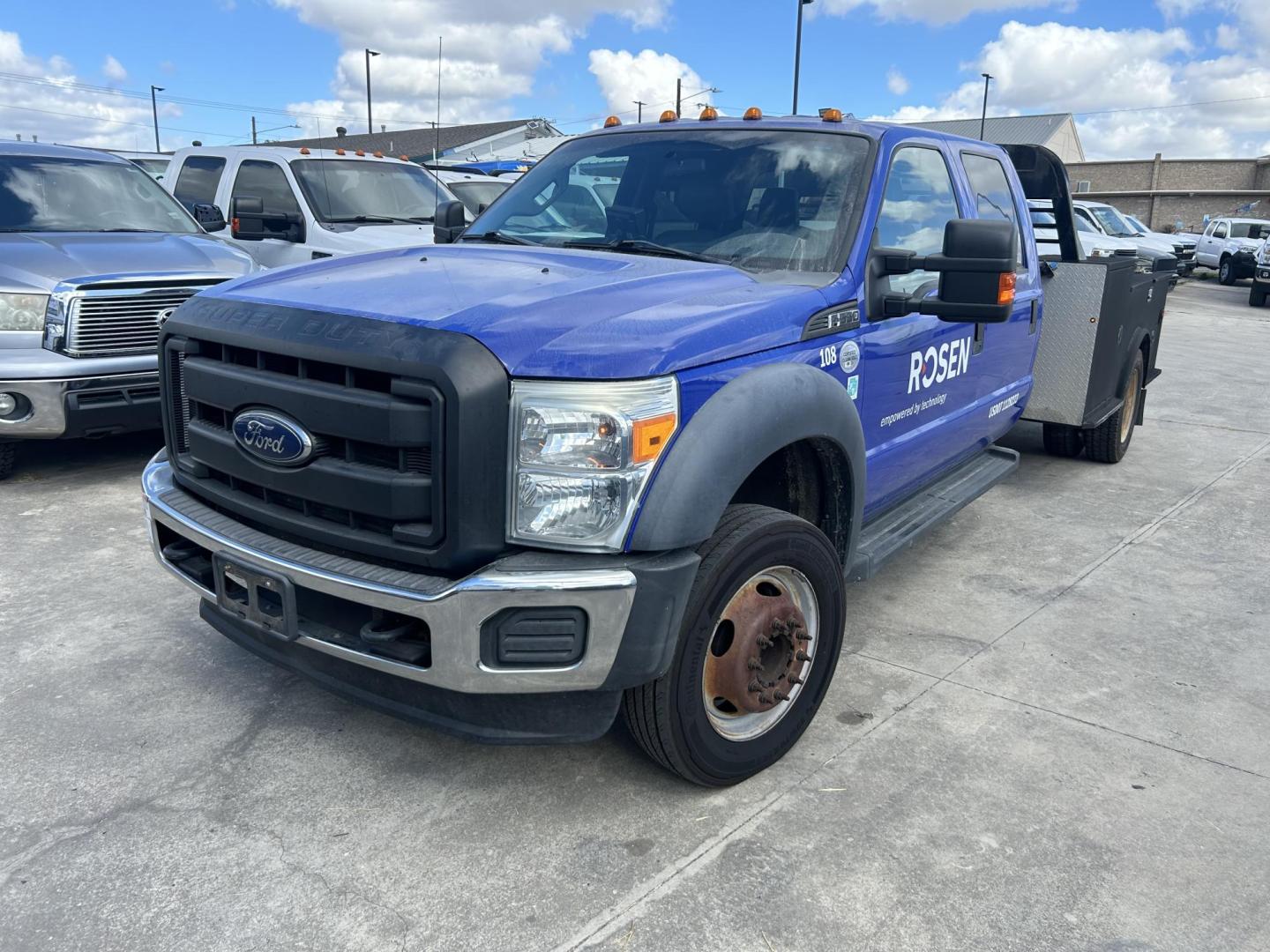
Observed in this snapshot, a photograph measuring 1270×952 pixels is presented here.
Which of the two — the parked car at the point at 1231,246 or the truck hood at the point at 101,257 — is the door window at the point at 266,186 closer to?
the truck hood at the point at 101,257

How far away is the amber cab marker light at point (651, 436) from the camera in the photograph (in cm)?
236

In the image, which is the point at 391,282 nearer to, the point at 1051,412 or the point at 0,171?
the point at 1051,412

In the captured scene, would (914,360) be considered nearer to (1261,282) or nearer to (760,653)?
(760,653)

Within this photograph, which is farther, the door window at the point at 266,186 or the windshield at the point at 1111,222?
the windshield at the point at 1111,222

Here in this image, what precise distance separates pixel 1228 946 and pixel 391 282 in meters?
2.66

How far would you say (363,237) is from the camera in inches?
308

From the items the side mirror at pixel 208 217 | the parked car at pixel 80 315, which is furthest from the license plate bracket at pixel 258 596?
the side mirror at pixel 208 217

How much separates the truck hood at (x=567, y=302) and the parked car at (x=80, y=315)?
258cm

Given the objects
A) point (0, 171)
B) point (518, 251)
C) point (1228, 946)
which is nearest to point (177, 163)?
point (0, 171)

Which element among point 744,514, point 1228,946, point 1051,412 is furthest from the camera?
point 1051,412

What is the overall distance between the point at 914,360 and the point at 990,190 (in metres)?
1.51

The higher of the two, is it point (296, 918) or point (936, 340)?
point (936, 340)

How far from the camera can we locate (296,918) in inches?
92.4

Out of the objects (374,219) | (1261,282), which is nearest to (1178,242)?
(1261,282)
